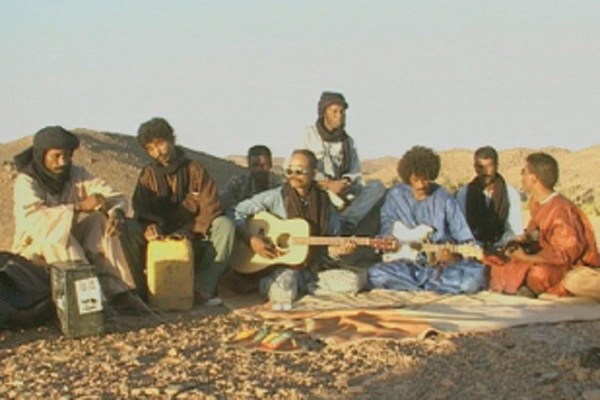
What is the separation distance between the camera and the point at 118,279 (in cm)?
715

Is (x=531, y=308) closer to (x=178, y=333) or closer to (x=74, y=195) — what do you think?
(x=178, y=333)


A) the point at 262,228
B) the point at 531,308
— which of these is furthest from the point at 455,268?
the point at 262,228

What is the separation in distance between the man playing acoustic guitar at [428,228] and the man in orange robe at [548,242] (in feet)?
1.18

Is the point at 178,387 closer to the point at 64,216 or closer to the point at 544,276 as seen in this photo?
the point at 64,216

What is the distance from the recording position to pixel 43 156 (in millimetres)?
7137

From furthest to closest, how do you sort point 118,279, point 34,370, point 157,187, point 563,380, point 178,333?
point 157,187
point 118,279
point 178,333
point 34,370
point 563,380

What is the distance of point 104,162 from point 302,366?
941 centimetres

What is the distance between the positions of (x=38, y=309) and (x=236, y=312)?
1.58 metres

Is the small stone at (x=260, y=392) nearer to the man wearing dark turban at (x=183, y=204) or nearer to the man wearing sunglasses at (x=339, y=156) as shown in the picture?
the man wearing dark turban at (x=183, y=204)

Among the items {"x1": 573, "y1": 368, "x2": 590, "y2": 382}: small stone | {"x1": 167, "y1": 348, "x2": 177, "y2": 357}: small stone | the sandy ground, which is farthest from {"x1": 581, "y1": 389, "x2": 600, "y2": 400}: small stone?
{"x1": 167, "y1": 348, "x2": 177, "y2": 357}: small stone

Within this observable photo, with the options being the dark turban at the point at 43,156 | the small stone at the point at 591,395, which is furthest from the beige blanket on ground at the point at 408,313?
the dark turban at the point at 43,156

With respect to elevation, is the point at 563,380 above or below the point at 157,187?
below

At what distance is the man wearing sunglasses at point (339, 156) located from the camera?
32.7 feet

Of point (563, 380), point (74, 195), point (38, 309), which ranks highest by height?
point (74, 195)
